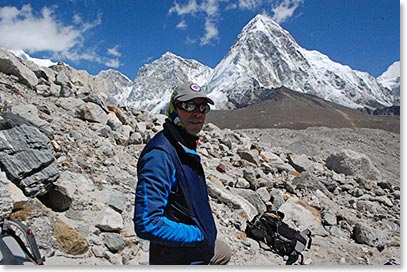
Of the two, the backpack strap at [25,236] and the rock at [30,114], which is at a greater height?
the rock at [30,114]

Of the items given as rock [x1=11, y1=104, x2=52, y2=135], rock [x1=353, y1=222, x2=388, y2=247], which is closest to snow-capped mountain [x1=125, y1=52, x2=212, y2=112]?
rock [x1=11, y1=104, x2=52, y2=135]

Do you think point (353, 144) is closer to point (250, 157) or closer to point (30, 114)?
point (250, 157)

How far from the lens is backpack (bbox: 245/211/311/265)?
11.4 feet

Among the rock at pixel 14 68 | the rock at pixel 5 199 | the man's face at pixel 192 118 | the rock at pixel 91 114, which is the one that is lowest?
the rock at pixel 5 199

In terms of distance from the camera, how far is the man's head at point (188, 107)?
4.77 feet

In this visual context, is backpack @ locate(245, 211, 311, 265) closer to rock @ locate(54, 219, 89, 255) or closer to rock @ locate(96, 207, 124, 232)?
rock @ locate(96, 207, 124, 232)

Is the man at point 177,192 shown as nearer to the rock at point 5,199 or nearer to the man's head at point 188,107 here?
the man's head at point 188,107

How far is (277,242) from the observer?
11.6 ft

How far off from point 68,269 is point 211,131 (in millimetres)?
6368

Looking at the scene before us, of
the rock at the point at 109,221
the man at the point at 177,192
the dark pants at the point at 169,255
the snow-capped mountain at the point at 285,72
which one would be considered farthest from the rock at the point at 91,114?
the snow-capped mountain at the point at 285,72

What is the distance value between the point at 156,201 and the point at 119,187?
2.49 meters

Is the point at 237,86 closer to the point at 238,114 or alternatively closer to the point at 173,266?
the point at 238,114

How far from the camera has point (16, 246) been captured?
162 cm

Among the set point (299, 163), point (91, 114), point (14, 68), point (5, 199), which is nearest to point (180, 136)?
point (5, 199)
